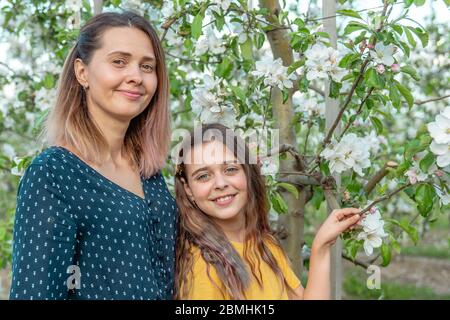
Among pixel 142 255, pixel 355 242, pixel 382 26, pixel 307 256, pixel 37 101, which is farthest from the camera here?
pixel 37 101

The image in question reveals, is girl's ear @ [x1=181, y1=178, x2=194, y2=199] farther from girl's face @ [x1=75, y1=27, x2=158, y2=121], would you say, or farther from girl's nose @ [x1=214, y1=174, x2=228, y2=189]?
girl's face @ [x1=75, y1=27, x2=158, y2=121]

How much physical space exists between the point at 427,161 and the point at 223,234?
0.59 meters

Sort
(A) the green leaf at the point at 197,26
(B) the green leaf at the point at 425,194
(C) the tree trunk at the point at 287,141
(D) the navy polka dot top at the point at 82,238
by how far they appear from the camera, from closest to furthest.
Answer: (D) the navy polka dot top at the point at 82,238, (B) the green leaf at the point at 425,194, (A) the green leaf at the point at 197,26, (C) the tree trunk at the point at 287,141

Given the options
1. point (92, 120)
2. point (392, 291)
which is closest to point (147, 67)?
point (92, 120)

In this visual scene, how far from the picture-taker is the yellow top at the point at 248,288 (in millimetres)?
1758

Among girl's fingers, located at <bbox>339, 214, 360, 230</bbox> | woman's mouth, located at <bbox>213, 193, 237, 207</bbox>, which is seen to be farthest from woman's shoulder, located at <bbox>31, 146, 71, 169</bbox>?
girl's fingers, located at <bbox>339, 214, 360, 230</bbox>

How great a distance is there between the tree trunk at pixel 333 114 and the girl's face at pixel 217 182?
369 mm

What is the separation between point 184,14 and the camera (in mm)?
2225

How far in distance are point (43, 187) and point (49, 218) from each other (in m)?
0.07

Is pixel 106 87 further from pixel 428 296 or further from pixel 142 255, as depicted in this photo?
pixel 428 296

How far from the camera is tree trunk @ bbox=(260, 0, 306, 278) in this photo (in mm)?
2416

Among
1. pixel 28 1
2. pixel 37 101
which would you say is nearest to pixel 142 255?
pixel 37 101

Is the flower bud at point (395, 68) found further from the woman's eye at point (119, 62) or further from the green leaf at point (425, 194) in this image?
the woman's eye at point (119, 62)

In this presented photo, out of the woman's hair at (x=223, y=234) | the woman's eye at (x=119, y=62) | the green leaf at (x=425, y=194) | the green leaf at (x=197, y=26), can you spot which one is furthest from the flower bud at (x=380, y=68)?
the woman's eye at (x=119, y=62)
